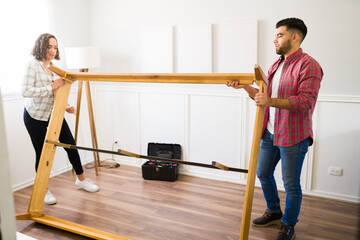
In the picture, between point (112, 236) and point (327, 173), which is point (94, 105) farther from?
point (327, 173)

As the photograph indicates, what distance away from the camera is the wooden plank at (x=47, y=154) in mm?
2537

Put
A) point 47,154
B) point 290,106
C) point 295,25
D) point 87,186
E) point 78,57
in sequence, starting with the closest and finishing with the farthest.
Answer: point 290,106 < point 295,25 < point 47,154 < point 87,186 < point 78,57

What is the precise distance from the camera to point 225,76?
192cm

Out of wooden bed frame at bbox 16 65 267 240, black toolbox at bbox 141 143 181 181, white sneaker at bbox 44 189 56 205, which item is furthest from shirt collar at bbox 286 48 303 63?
white sneaker at bbox 44 189 56 205

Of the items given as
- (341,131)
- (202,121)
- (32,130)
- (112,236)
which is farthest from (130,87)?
(341,131)

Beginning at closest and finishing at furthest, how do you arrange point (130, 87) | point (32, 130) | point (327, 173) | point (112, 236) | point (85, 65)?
point (112, 236), point (32, 130), point (327, 173), point (85, 65), point (130, 87)

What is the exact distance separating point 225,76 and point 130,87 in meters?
2.19

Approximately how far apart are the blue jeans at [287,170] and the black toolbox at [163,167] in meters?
1.27

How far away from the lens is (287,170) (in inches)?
85.6

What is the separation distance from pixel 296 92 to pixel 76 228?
6.20ft

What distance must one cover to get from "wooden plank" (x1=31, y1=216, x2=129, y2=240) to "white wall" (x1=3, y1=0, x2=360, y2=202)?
102cm

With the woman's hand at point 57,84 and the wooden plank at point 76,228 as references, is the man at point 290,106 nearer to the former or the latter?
the wooden plank at point 76,228

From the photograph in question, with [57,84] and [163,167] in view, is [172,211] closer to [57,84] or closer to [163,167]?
[163,167]

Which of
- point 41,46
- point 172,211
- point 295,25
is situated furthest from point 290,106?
point 41,46
